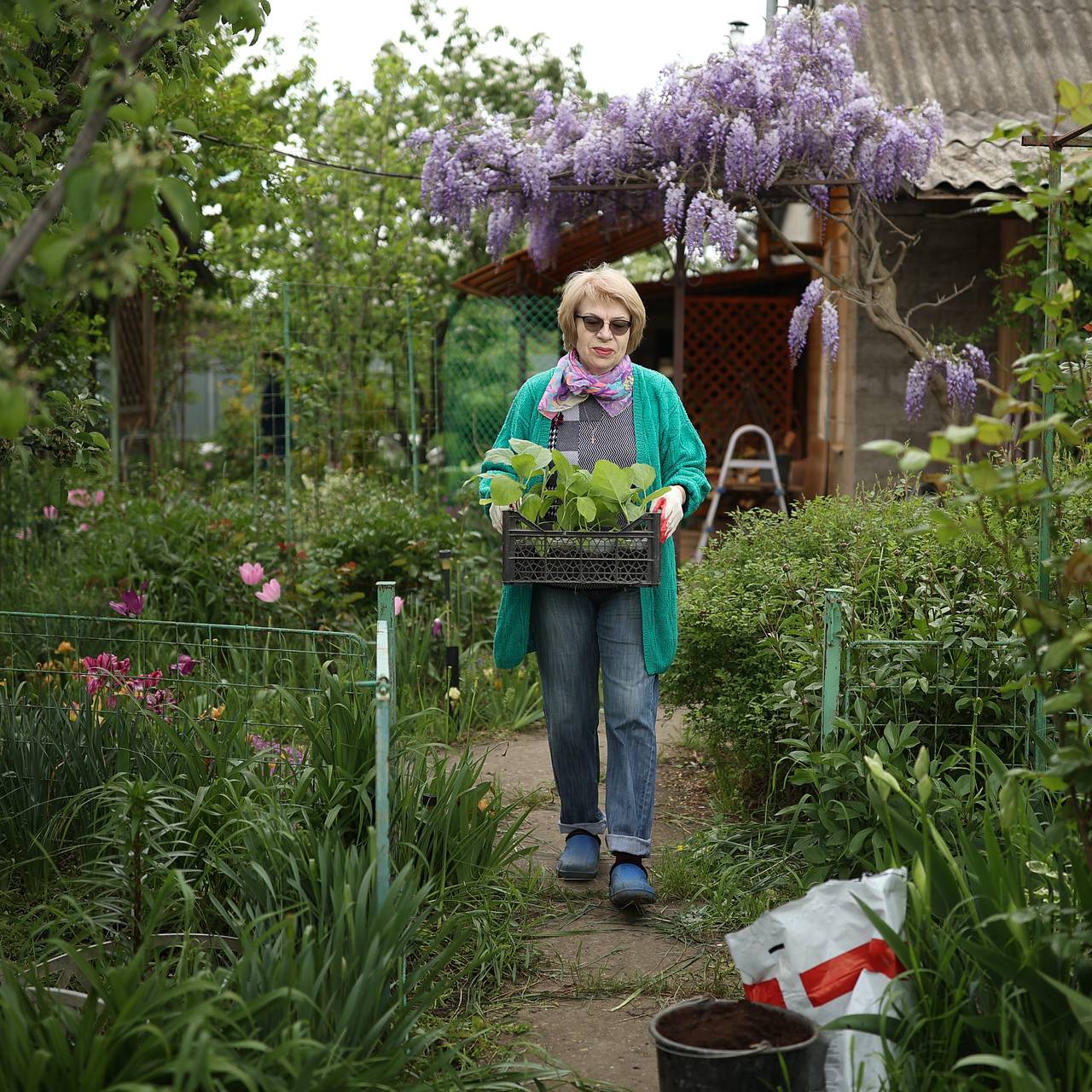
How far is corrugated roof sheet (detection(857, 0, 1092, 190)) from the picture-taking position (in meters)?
7.57

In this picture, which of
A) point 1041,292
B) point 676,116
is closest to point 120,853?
point 1041,292

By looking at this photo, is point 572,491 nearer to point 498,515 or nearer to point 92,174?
point 498,515

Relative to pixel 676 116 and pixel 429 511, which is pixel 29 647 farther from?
pixel 676 116

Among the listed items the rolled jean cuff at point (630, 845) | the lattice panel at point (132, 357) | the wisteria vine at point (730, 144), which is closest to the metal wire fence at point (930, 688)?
the rolled jean cuff at point (630, 845)

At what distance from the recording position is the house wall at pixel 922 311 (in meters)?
7.53

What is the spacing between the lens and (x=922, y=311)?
25.0ft

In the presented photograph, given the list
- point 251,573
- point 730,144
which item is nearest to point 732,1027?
point 251,573

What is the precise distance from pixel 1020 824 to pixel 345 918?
1300 mm

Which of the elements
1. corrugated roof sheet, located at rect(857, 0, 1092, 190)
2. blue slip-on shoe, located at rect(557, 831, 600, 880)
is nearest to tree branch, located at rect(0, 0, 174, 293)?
blue slip-on shoe, located at rect(557, 831, 600, 880)

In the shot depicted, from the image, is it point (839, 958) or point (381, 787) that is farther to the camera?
point (381, 787)

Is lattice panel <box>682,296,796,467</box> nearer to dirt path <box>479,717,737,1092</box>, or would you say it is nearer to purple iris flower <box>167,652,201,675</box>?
dirt path <box>479,717,737,1092</box>

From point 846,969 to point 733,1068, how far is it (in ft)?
1.00

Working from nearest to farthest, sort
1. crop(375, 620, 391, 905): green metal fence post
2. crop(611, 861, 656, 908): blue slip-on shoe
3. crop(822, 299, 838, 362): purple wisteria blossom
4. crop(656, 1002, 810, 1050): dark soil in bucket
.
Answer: crop(656, 1002, 810, 1050): dark soil in bucket < crop(375, 620, 391, 905): green metal fence post < crop(611, 861, 656, 908): blue slip-on shoe < crop(822, 299, 838, 362): purple wisteria blossom

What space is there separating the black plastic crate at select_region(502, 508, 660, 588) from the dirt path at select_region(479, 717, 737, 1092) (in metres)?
0.84
